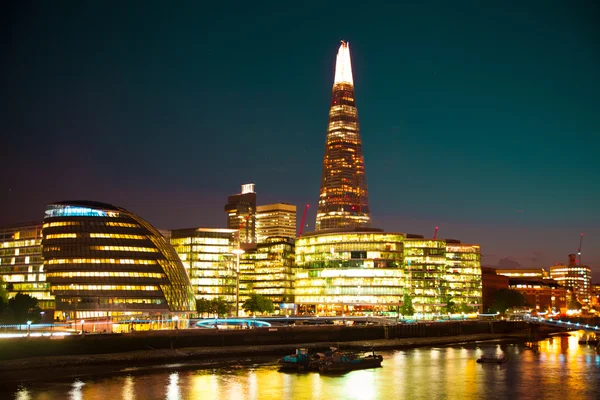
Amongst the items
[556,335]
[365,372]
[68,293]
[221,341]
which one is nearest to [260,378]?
[365,372]

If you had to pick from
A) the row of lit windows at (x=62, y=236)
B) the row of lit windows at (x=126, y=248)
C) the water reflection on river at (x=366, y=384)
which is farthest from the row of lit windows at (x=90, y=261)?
the water reflection on river at (x=366, y=384)

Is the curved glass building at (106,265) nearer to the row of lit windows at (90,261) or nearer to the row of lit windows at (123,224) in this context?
the row of lit windows at (90,261)

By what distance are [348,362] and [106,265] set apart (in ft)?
260

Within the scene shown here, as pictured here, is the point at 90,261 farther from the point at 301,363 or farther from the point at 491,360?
the point at 491,360

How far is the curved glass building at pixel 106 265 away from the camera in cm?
15275

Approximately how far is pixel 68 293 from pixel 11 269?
3098cm

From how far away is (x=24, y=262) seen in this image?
17225 centimetres

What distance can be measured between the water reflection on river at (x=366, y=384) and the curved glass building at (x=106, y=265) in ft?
224

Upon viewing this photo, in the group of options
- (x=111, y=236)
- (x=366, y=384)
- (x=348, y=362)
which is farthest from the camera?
(x=111, y=236)

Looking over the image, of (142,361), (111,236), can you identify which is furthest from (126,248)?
(142,361)

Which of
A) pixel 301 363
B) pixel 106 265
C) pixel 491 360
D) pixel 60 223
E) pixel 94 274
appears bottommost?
pixel 491 360

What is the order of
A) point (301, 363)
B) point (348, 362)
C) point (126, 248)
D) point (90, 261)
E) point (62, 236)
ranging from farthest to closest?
point (126, 248) → point (62, 236) → point (90, 261) → point (348, 362) → point (301, 363)

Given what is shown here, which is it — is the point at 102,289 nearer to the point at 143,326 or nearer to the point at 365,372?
the point at 143,326

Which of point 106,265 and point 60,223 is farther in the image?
point 60,223
